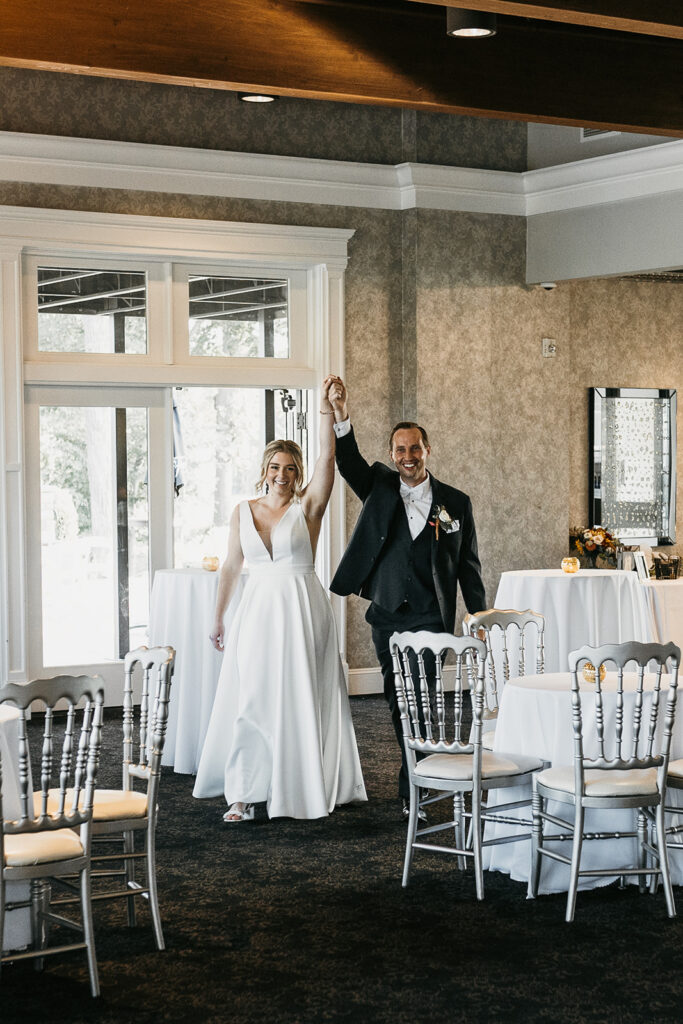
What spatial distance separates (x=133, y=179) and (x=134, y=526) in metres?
2.29

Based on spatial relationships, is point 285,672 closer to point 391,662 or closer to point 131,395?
point 391,662

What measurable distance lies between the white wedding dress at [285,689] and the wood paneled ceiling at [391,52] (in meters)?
1.92

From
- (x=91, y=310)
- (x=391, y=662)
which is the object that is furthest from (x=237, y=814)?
(x=91, y=310)

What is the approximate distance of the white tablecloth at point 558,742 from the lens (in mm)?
4762

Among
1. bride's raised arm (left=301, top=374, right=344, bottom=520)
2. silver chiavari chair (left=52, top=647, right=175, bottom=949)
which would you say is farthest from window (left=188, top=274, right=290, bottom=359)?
silver chiavari chair (left=52, top=647, right=175, bottom=949)

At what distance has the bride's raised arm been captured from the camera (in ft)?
18.9

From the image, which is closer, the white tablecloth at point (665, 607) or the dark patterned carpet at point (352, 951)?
the dark patterned carpet at point (352, 951)

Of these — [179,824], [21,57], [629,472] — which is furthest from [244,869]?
[629,472]

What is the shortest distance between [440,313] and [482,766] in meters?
5.19

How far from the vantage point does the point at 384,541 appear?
5848mm

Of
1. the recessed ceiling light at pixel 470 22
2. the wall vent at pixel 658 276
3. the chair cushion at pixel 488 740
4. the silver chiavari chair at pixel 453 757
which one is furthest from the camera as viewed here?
the wall vent at pixel 658 276

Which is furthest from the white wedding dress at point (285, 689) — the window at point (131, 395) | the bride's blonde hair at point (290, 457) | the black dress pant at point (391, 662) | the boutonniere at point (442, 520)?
the window at point (131, 395)

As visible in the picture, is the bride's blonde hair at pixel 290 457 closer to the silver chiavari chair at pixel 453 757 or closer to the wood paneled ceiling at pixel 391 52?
the silver chiavari chair at pixel 453 757

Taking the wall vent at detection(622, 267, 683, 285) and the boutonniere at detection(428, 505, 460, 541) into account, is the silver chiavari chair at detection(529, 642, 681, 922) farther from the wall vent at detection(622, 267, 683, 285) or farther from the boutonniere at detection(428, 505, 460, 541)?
the wall vent at detection(622, 267, 683, 285)
